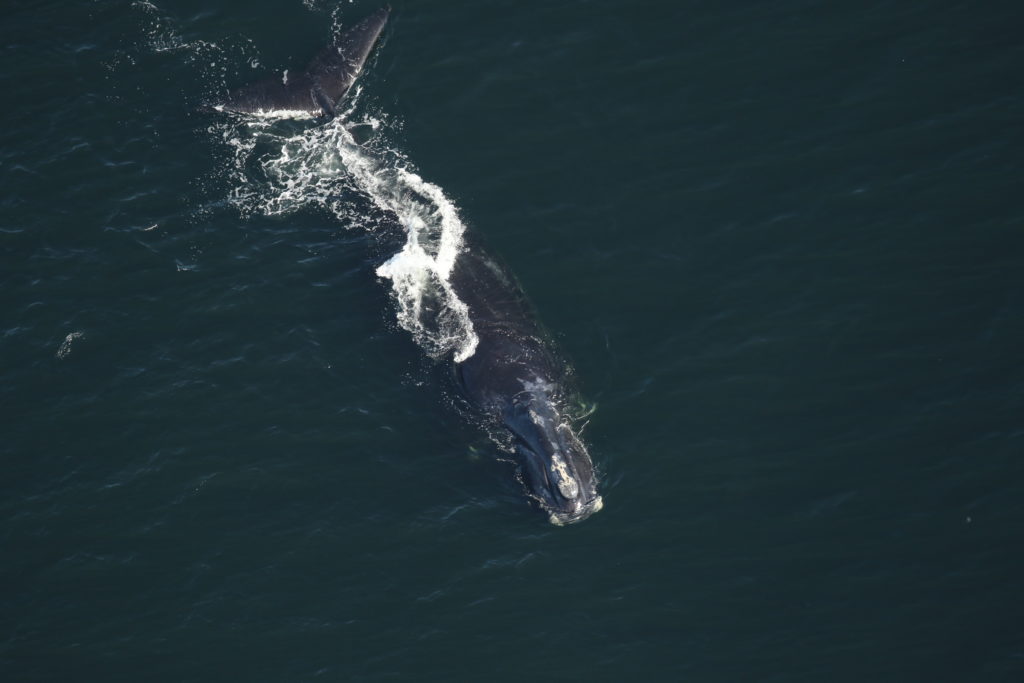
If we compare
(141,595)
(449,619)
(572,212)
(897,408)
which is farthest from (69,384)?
(897,408)

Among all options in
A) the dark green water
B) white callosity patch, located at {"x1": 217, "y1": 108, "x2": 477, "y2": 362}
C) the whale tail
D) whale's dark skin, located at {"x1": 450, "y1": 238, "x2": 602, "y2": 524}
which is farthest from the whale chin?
the whale tail

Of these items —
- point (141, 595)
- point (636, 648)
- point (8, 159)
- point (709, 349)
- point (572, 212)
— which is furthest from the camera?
point (8, 159)

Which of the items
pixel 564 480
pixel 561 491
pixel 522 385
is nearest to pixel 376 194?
pixel 522 385

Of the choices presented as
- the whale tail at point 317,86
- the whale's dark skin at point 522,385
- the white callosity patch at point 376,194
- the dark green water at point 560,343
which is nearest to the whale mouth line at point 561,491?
the whale's dark skin at point 522,385

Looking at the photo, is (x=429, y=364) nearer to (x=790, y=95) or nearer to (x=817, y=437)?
(x=817, y=437)

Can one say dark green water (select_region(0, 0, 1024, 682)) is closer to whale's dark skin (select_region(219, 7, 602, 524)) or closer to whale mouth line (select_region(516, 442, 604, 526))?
whale mouth line (select_region(516, 442, 604, 526))
